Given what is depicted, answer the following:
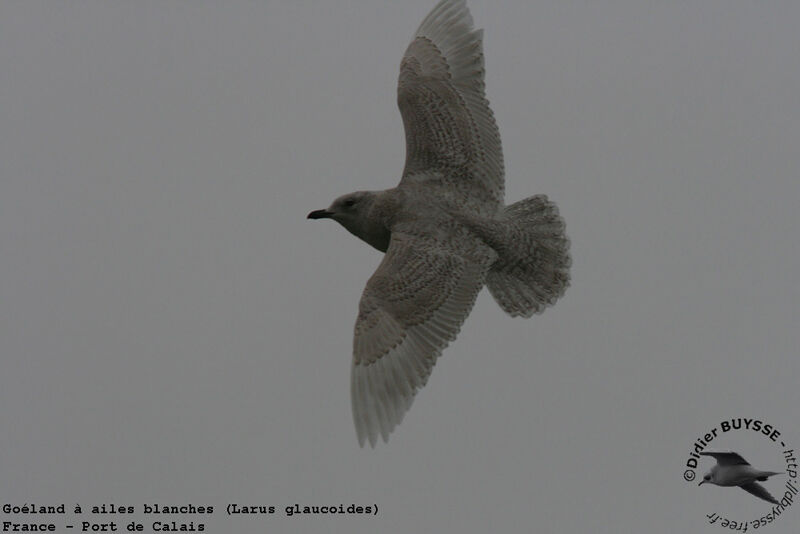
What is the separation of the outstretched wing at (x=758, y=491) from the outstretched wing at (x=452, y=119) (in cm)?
310

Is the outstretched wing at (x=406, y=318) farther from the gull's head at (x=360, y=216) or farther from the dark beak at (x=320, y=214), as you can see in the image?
the dark beak at (x=320, y=214)

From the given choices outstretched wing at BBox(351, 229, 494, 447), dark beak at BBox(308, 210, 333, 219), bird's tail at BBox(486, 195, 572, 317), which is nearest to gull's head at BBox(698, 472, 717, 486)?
bird's tail at BBox(486, 195, 572, 317)

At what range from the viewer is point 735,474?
32.6 feet

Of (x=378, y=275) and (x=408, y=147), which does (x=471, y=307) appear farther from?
(x=408, y=147)

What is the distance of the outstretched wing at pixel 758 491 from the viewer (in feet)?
32.4

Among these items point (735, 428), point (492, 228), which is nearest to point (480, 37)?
point (492, 228)

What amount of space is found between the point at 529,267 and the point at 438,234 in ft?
2.70

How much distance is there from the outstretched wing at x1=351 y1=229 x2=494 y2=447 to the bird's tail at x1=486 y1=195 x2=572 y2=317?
289mm

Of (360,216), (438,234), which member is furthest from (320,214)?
(438,234)

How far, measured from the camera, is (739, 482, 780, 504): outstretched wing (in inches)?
388

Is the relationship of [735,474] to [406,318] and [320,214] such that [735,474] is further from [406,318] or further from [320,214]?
[320,214]

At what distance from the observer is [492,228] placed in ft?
31.4

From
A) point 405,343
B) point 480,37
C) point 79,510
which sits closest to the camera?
point 405,343

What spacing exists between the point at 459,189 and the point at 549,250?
2.91ft
